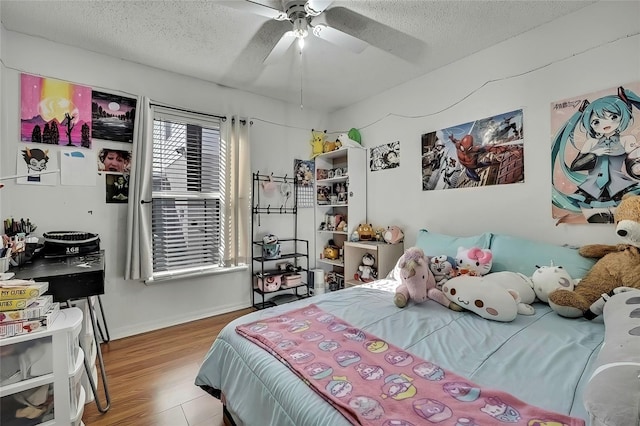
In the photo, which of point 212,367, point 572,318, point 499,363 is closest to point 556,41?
point 572,318

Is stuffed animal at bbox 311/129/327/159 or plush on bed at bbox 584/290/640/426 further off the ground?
stuffed animal at bbox 311/129/327/159

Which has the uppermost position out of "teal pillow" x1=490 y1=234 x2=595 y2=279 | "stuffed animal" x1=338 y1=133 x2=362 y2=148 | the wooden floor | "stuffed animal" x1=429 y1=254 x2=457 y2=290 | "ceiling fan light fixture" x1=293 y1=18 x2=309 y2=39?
"ceiling fan light fixture" x1=293 y1=18 x2=309 y2=39

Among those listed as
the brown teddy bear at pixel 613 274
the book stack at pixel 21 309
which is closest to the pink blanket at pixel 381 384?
the book stack at pixel 21 309

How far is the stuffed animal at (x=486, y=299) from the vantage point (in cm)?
142

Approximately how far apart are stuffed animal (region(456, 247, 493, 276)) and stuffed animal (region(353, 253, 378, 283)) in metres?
1.10

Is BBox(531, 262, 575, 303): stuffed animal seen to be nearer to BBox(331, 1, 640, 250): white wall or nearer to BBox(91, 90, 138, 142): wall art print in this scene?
BBox(331, 1, 640, 250): white wall

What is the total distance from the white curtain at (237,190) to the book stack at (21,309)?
5.71 feet

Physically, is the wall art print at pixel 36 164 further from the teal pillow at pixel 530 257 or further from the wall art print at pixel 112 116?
the teal pillow at pixel 530 257

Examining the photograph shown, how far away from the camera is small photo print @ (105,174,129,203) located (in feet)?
7.87

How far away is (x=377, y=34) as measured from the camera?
2092 millimetres

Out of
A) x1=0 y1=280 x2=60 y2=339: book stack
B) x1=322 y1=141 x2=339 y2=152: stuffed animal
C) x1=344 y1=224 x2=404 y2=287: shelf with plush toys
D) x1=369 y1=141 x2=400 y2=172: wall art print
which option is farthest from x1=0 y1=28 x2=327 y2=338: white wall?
x1=0 y1=280 x2=60 y2=339: book stack

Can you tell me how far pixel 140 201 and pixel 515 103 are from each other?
3.10m

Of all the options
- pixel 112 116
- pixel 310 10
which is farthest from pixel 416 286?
pixel 112 116

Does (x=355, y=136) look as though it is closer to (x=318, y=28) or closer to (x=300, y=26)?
(x=318, y=28)
